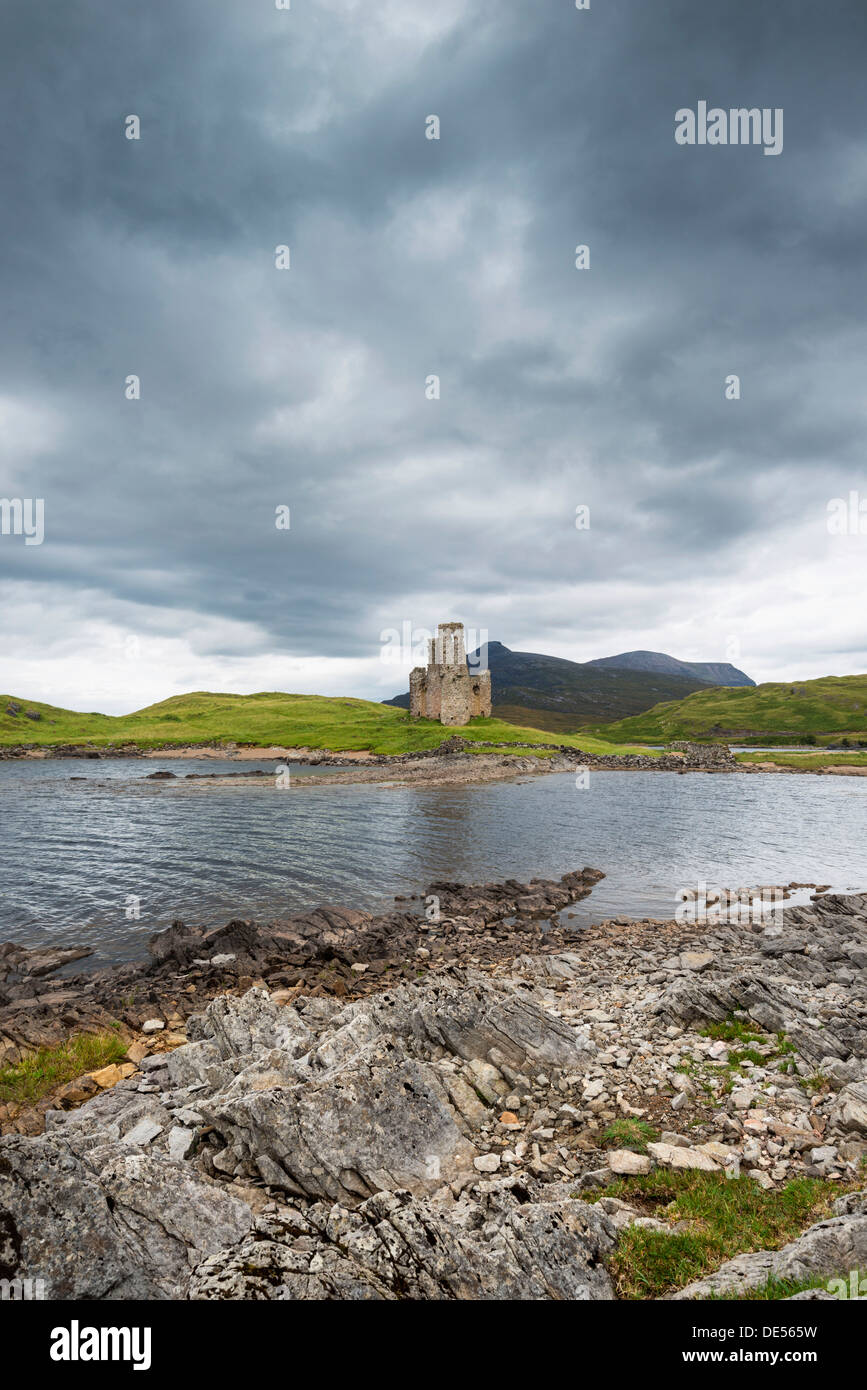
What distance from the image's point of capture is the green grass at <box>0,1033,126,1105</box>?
1159 centimetres

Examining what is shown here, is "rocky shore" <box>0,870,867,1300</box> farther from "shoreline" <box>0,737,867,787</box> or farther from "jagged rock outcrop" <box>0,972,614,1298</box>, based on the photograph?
"shoreline" <box>0,737,867,787</box>

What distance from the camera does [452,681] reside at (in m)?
129

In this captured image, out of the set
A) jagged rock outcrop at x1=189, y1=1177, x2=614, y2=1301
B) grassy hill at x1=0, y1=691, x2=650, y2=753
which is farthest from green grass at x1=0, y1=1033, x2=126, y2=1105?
grassy hill at x1=0, y1=691, x2=650, y2=753

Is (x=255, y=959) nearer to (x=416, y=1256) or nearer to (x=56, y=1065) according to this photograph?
(x=56, y=1065)

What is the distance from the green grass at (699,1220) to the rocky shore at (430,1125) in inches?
7.1

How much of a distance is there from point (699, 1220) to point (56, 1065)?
501 inches

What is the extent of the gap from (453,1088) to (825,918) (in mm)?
19174

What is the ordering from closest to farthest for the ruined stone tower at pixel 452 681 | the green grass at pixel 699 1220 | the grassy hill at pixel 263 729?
the green grass at pixel 699 1220 < the grassy hill at pixel 263 729 < the ruined stone tower at pixel 452 681

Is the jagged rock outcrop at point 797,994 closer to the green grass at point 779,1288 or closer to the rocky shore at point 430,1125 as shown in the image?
the rocky shore at point 430,1125

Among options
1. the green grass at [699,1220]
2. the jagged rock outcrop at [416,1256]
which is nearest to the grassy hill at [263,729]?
the green grass at [699,1220]

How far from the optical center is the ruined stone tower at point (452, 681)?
128000 millimetres

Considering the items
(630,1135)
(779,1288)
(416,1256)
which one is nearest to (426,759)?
(630,1135)
